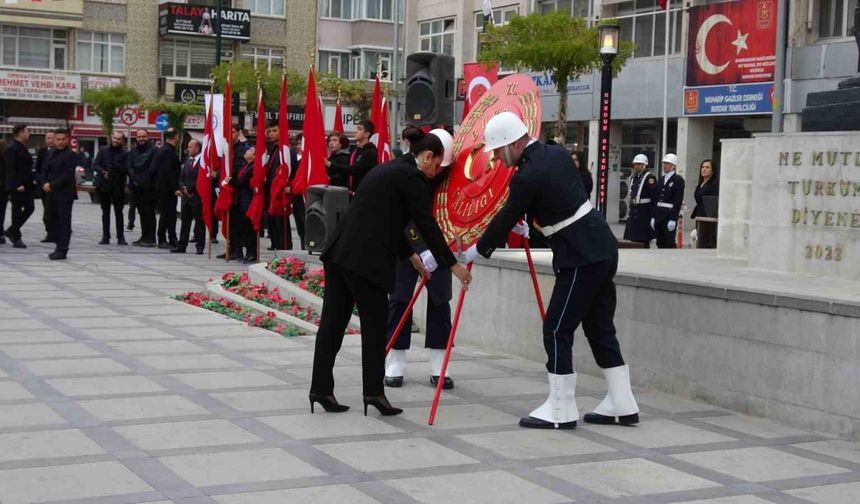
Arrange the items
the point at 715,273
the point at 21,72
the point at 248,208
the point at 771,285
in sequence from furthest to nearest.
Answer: the point at 21,72
the point at 248,208
the point at 715,273
the point at 771,285

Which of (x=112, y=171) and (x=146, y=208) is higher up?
(x=112, y=171)

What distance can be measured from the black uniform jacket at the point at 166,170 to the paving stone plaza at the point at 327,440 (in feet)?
33.5

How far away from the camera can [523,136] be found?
7.74 metres

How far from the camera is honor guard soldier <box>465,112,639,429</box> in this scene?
7.58 m

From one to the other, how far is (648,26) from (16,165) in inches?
888

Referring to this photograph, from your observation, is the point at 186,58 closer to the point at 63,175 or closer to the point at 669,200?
the point at 63,175

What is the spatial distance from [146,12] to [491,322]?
165ft

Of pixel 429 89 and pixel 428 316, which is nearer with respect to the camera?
pixel 428 316

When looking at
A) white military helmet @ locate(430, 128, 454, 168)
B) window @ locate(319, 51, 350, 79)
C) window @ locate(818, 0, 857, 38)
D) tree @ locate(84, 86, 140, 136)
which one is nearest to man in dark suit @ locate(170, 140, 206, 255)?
white military helmet @ locate(430, 128, 454, 168)

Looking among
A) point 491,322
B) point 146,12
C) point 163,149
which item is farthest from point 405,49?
point 491,322

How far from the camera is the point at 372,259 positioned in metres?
7.71

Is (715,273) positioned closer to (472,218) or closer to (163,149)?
(472,218)

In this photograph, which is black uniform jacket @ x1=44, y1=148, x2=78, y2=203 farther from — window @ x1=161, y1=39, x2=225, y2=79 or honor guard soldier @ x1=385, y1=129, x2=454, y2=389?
window @ x1=161, y1=39, x2=225, y2=79

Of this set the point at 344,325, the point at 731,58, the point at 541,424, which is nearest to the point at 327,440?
the point at 344,325
